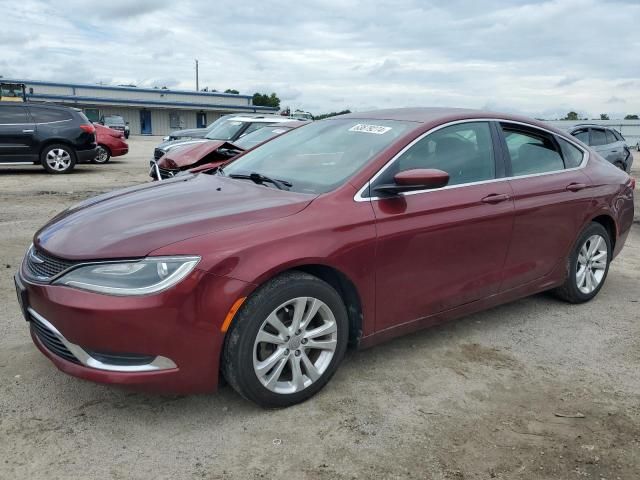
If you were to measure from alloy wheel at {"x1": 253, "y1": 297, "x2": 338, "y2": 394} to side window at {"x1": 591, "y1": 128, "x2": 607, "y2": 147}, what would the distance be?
11.2 m

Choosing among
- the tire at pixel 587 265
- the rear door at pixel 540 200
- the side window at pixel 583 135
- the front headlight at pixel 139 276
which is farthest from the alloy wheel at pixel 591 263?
the side window at pixel 583 135

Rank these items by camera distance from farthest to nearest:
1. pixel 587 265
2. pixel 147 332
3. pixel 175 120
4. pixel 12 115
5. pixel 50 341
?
1. pixel 175 120
2. pixel 12 115
3. pixel 587 265
4. pixel 50 341
5. pixel 147 332

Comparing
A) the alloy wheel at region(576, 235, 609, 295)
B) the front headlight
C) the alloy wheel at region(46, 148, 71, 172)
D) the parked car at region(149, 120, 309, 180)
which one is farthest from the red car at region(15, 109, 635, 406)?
the alloy wheel at region(46, 148, 71, 172)

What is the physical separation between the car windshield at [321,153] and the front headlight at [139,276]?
0.99 meters

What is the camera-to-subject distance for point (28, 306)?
300 centimetres

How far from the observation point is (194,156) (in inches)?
319

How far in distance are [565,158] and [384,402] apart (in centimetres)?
269

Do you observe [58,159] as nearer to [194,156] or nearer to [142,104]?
[194,156]

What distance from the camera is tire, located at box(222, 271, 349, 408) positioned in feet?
9.23

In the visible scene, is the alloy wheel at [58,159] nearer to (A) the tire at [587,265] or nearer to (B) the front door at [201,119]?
(A) the tire at [587,265]

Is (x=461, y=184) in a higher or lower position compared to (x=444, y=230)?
higher

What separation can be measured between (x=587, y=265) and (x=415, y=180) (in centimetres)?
241

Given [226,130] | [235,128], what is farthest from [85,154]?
[235,128]

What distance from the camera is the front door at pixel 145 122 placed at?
50.8m
